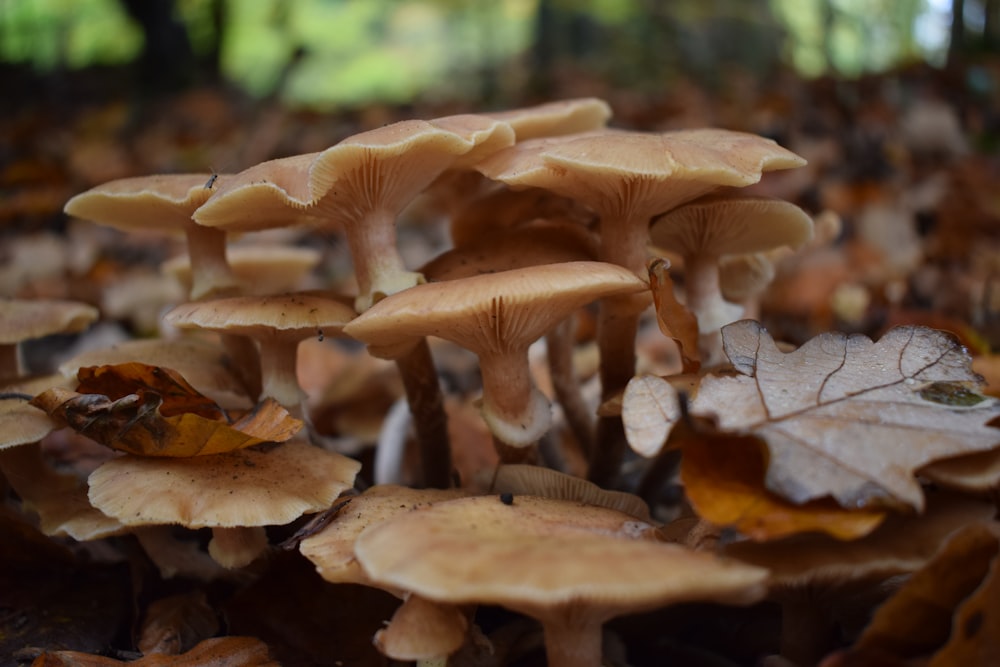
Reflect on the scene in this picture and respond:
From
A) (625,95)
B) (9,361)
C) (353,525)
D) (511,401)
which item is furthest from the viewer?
(625,95)

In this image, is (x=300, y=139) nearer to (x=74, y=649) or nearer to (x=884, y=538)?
(x=74, y=649)

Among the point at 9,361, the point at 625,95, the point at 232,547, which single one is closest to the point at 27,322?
the point at 9,361

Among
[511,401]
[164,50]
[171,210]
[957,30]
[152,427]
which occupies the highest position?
[957,30]

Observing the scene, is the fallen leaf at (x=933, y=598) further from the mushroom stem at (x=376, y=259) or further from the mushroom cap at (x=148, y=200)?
the mushroom cap at (x=148, y=200)

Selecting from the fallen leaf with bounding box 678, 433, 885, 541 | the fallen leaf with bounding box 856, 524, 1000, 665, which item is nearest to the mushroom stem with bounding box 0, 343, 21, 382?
the fallen leaf with bounding box 678, 433, 885, 541

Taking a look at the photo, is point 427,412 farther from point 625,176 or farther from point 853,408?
point 853,408

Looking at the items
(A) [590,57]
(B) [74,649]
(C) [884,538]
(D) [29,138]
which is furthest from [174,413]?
(A) [590,57]

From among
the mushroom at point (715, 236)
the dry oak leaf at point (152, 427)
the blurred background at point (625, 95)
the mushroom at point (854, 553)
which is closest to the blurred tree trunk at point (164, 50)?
the blurred background at point (625, 95)
